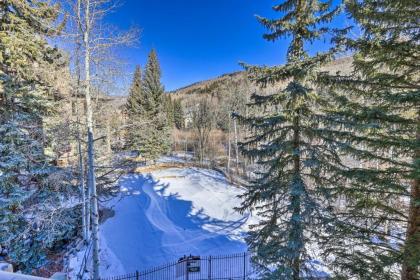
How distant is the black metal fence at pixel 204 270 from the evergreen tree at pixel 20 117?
157 inches

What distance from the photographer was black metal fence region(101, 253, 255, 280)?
31.6 ft

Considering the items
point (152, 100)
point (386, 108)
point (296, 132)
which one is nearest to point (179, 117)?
point (152, 100)

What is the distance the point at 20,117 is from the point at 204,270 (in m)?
10.1

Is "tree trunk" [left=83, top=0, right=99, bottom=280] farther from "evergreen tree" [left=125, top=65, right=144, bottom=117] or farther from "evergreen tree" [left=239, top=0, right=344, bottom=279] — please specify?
"evergreen tree" [left=239, top=0, right=344, bottom=279]

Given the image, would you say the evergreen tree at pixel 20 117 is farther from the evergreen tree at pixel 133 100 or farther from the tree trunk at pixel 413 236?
the tree trunk at pixel 413 236

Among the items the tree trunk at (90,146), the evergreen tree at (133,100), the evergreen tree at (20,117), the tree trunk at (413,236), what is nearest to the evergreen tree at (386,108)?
the tree trunk at (413,236)

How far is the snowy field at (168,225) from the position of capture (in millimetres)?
11609

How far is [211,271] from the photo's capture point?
10.6m

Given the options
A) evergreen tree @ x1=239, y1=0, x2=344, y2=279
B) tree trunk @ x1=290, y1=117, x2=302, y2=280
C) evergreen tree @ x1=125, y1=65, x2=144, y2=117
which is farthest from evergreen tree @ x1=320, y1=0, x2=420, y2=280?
evergreen tree @ x1=125, y1=65, x2=144, y2=117

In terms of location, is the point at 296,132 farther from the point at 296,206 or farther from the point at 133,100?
the point at 133,100

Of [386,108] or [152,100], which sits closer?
[386,108]

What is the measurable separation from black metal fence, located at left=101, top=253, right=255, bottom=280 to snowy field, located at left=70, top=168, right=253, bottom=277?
0.68m

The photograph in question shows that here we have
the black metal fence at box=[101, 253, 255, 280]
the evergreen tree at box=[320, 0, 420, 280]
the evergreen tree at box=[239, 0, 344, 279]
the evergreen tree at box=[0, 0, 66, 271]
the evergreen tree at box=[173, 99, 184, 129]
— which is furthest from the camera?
the evergreen tree at box=[173, 99, 184, 129]

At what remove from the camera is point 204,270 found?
1062 centimetres
